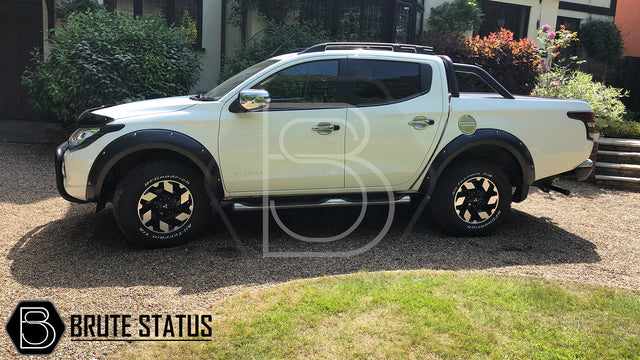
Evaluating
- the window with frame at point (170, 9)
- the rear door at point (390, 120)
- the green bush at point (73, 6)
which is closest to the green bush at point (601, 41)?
the window with frame at point (170, 9)

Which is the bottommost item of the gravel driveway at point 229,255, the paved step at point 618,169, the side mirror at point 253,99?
the gravel driveway at point 229,255

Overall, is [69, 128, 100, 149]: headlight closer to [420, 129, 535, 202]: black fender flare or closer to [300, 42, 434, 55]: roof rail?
[300, 42, 434, 55]: roof rail

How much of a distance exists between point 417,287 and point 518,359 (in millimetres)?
1081

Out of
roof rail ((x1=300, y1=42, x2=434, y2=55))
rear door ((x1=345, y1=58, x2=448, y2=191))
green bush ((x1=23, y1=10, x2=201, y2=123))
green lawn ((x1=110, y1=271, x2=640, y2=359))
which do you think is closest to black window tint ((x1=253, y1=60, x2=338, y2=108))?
rear door ((x1=345, y1=58, x2=448, y2=191))

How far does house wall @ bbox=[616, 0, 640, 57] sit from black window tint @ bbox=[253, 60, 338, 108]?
62.0ft

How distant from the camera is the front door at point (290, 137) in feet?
16.6

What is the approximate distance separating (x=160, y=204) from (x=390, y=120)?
2358mm

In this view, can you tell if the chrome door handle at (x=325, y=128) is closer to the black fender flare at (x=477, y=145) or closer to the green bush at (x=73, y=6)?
the black fender flare at (x=477, y=145)

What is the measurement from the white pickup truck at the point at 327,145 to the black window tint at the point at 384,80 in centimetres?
1

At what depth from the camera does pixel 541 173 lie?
18.8 feet

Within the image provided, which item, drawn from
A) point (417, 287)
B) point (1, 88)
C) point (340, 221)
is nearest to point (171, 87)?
point (340, 221)

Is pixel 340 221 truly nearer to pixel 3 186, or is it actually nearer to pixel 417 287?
pixel 417 287

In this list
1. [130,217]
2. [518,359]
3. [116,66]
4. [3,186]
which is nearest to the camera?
[518,359]

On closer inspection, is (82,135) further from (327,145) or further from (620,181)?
(620,181)
